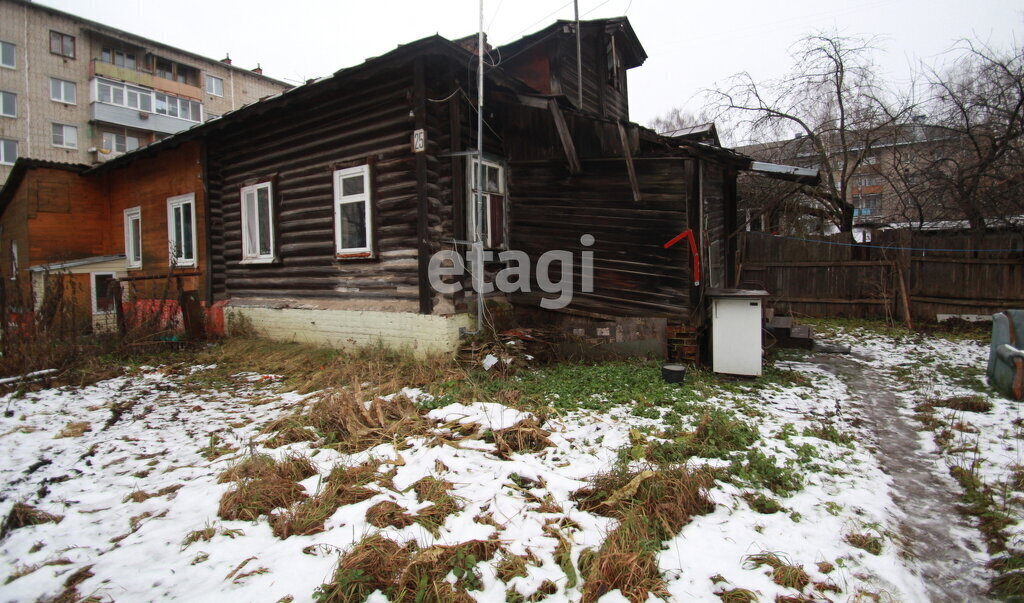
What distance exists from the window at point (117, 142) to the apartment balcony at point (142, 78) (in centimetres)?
334

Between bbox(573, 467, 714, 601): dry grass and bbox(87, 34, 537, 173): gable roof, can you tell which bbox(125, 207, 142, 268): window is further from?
bbox(573, 467, 714, 601): dry grass

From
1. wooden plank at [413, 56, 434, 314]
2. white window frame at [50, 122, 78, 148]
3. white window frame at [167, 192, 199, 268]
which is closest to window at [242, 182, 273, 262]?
white window frame at [167, 192, 199, 268]

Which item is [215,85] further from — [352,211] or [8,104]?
[352,211]

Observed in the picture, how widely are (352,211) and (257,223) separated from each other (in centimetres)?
296

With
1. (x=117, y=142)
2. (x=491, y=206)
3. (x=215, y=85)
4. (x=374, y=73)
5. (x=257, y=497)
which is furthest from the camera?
(x=215, y=85)

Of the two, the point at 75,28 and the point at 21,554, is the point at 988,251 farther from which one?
the point at 75,28

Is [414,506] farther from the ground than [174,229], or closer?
closer

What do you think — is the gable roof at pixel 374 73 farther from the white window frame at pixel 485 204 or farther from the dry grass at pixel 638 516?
the dry grass at pixel 638 516

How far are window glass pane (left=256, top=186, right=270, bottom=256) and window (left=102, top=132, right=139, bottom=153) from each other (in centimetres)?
2786

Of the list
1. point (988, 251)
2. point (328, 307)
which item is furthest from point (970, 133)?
point (328, 307)

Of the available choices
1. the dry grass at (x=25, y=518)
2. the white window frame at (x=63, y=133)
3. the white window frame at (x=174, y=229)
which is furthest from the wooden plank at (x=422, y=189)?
the white window frame at (x=63, y=133)

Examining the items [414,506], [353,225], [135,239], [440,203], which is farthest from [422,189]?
[135,239]

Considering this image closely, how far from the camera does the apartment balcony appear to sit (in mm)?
28859

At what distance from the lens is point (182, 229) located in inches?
452
